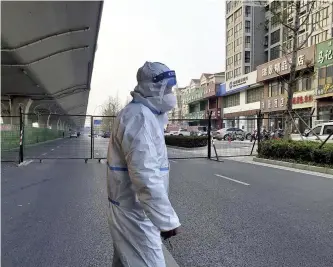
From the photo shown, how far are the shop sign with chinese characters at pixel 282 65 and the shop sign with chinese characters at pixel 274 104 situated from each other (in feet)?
9.05

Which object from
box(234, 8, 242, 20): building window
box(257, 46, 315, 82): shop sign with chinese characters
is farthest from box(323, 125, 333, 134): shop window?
box(234, 8, 242, 20): building window

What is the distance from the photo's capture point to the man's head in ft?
7.51

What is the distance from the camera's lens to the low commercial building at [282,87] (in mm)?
38375

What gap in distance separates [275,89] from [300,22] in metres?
13.1

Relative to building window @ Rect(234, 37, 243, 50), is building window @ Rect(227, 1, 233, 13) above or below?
above

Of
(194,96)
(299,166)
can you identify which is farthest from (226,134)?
(194,96)

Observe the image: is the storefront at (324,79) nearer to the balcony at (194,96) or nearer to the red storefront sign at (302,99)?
the red storefront sign at (302,99)

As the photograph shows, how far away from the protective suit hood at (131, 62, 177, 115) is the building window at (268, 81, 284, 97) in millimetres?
45602

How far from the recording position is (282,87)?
38.6 meters

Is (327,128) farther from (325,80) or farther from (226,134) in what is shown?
(226,134)

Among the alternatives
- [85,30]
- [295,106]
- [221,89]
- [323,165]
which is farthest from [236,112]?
[323,165]

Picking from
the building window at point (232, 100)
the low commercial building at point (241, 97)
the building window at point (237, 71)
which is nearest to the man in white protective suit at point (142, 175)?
the low commercial building at point (241, 97)

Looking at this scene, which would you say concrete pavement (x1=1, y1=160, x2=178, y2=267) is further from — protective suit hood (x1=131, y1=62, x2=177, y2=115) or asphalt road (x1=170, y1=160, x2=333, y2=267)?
protective suit hood (x1=131, y1=62, x2=177, y2=115)

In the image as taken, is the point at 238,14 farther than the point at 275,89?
Yes
